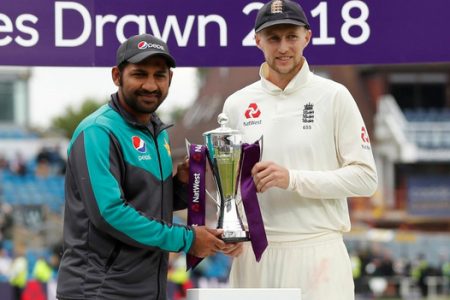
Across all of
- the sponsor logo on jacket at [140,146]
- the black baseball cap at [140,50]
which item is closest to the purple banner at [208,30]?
the black baseball cap at [140,50]

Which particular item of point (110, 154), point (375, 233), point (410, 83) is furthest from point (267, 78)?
point (410, 83)

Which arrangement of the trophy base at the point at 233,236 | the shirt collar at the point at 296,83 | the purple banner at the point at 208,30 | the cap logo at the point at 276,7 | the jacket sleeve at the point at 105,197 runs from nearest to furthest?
the jacket sleeve at the point at 105,197
the trophy base at the point at 233,236
the cap logo at the point at 276,7
the shirt collar at the point at 296,83
the purple banner at the point at 208,30

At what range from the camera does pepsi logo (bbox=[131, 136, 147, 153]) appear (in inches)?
144

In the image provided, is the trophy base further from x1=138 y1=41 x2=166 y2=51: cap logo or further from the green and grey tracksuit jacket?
x1=138 y1=41 x2=166 y2=51: cap logo

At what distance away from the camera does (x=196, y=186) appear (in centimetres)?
386

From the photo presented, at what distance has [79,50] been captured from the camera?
4832 mm

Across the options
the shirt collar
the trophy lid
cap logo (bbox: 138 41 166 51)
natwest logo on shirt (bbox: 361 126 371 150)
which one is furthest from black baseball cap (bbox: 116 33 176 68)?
natwest logo on shirt (bbox: 361 126 371 150)

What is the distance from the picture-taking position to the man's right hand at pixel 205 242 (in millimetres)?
3734

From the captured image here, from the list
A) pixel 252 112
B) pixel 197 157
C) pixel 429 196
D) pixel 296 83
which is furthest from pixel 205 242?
pixel 429 196

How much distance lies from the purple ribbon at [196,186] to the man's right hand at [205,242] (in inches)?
4.0

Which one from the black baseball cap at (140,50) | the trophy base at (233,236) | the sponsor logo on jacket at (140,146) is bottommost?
the trophy base at (233,236)

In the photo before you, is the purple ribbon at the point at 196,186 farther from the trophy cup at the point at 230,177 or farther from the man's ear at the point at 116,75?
the man's ear at the point at 116,75

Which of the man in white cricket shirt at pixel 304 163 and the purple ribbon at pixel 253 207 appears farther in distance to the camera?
the man in white cricket shirt at pixel 304 163

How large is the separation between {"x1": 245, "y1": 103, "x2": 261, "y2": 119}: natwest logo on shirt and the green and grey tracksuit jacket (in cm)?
50
